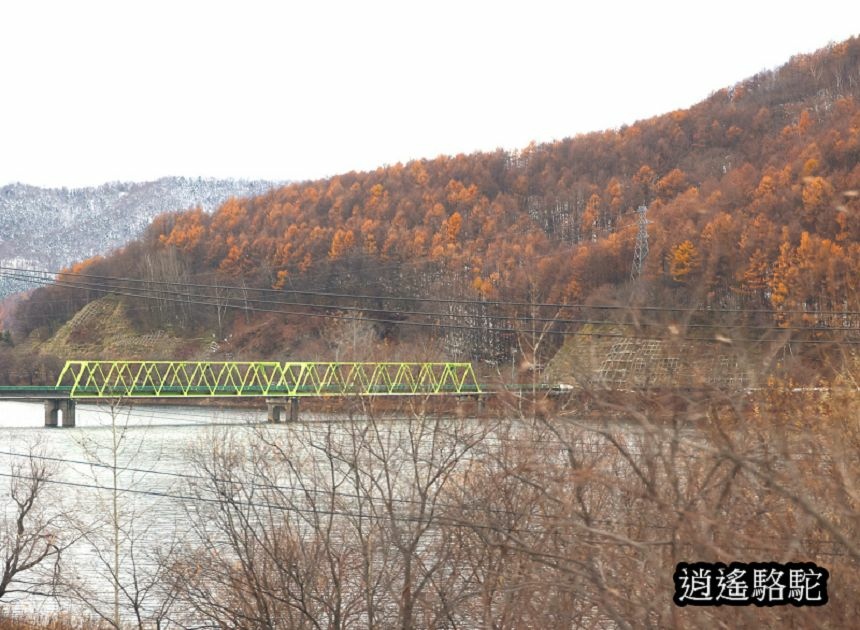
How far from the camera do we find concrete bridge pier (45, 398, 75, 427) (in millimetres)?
49938

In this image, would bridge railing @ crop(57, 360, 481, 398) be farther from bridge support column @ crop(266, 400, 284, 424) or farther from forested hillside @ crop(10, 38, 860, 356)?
forested hillside @ crop(10, 38, 860, 356)

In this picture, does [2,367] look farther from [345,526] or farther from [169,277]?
[345,526]

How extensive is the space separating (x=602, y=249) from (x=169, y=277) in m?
46.3

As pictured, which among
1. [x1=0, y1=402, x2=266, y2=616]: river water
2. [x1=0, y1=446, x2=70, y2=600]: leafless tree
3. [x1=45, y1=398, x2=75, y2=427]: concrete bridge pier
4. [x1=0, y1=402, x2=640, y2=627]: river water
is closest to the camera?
[x1=0, y1=402, x2=640, y2=627]: river water

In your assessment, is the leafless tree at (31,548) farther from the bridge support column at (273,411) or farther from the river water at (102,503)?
the bridge support column at (273,411)

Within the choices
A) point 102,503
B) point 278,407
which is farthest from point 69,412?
point 102,503

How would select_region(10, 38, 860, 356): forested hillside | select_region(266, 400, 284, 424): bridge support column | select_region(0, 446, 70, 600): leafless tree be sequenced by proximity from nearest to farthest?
1. select_region(0, 446, 70, 600): leafless tree
2. select_region(266, 400, 284, 424): bridge support column
3. select_region(10, 38, 860, 356): forested hillside

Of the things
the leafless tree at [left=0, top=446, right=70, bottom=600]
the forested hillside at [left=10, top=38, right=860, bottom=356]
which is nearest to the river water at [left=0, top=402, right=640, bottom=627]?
the leafless tree at [left=0, top=446, right=70, bottom=600]

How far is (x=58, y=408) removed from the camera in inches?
2020

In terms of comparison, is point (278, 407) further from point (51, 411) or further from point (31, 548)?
point (31, 548)

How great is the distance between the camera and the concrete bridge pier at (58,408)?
49938 millimetres

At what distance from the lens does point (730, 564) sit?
4.09 meters

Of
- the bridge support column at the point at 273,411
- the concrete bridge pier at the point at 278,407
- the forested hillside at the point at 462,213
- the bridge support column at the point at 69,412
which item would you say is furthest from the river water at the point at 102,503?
the forested hillside at the point at 462,213

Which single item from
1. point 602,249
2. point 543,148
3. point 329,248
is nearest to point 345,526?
point 602,249
